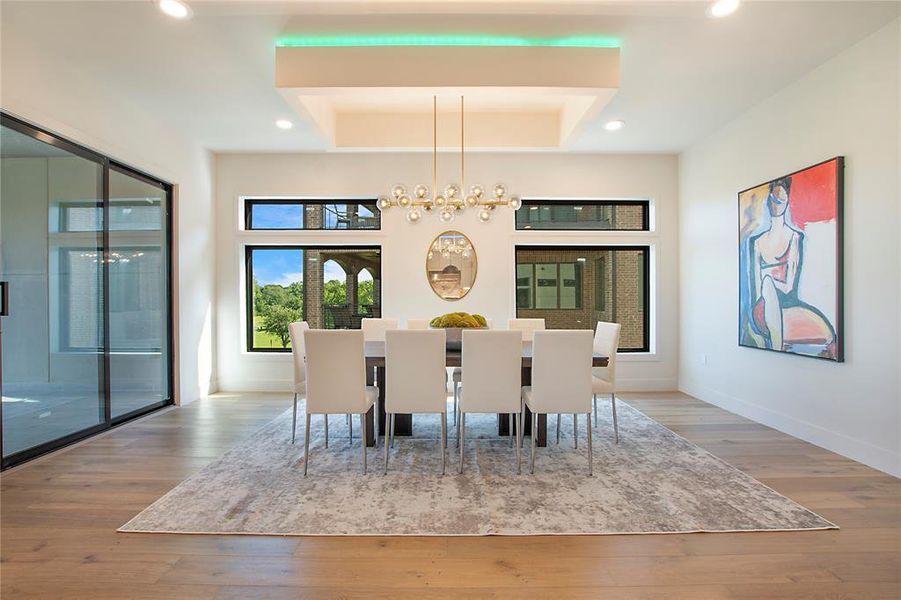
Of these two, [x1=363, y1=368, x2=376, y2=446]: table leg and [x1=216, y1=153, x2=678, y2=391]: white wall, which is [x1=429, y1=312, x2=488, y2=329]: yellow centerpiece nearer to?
[x1=363, y1=368, x2=376, y2=446]: table leg

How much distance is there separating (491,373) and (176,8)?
9.63ft

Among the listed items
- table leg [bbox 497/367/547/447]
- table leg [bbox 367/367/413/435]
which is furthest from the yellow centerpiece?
table leg [bbox 367/367/413/435]

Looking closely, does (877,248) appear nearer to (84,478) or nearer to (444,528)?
(444,528)

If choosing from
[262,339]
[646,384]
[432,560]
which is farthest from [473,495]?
[262,339]

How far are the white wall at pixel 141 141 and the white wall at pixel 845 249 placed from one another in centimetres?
562

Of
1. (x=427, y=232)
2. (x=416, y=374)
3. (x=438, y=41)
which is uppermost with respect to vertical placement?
(x=438, y=41)

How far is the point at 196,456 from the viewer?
10.3 ft

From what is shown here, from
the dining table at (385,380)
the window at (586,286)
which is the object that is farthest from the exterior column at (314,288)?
the window at (586,286)

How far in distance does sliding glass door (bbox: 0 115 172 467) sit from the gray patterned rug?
1.39 metres

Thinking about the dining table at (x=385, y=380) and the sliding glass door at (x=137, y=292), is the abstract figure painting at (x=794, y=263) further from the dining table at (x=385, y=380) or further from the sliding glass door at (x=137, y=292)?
the sliding glass door at (x=137, y=292)

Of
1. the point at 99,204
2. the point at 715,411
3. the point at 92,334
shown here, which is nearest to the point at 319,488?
the point at 92,334

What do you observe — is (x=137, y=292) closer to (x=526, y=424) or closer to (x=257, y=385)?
(x=257, y=385)

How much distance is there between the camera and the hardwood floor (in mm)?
1728

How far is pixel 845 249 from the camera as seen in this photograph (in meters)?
3.14
